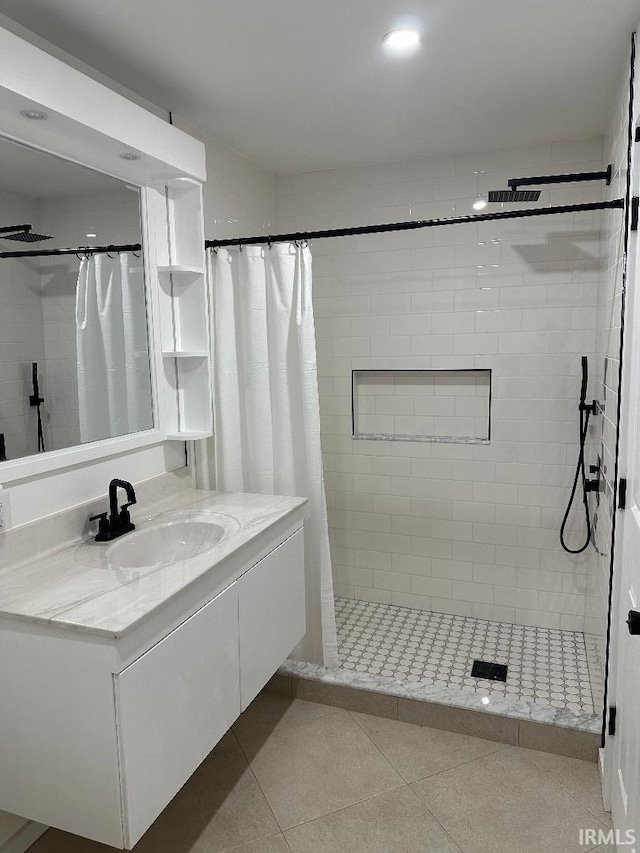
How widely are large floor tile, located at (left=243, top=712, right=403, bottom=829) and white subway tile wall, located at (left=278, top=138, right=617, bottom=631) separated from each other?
1.17 m

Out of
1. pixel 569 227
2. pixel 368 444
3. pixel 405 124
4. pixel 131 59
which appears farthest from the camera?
pixel 368 444

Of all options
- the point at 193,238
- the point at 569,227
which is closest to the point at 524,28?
the point at 569,227

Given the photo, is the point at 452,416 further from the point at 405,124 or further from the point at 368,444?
the point at 405,124

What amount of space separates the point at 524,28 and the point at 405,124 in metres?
0.88

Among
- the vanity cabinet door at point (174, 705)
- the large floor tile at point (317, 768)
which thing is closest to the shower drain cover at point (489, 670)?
the large floor tile at point (317, 768)

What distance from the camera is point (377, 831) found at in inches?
79.1

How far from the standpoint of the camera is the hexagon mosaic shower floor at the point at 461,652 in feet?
8.75

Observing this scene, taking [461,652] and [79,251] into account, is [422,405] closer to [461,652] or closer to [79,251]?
[461,652]

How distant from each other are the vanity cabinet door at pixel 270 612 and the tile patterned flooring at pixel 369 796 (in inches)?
15.7

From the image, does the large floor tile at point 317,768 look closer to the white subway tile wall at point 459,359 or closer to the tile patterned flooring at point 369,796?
the tile patterned flooring at point 369,796

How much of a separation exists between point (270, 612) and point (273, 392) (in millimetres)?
972

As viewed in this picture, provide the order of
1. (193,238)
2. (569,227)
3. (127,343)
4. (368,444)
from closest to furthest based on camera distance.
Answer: (127,343), (193,238), (569,227), (368,444)

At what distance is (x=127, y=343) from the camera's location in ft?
7.89

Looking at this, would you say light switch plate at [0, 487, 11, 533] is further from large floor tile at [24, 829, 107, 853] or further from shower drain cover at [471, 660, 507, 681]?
shower drain cover at [471, 660, 507, 681]
